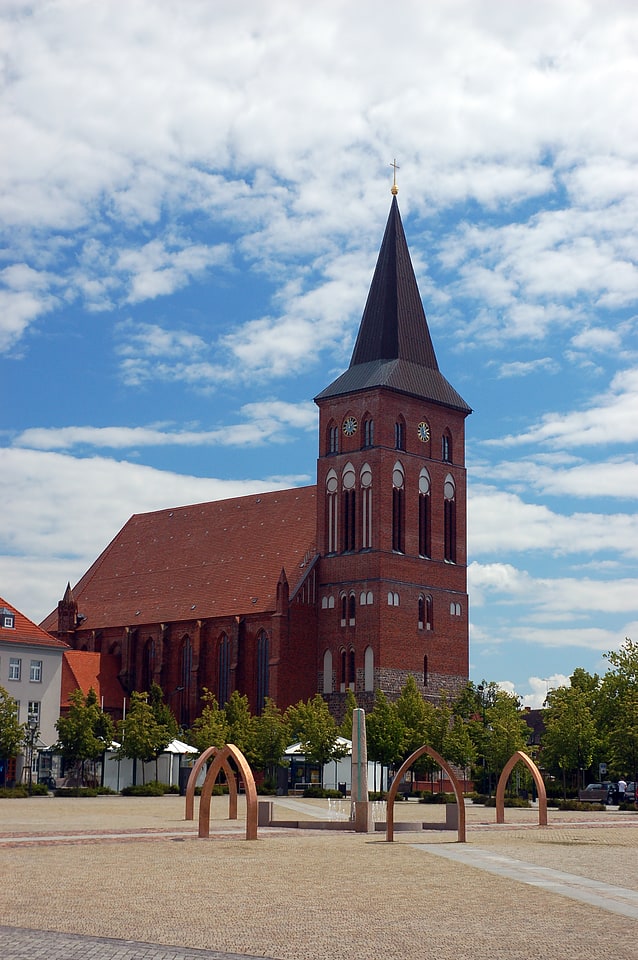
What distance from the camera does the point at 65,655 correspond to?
94188 mm

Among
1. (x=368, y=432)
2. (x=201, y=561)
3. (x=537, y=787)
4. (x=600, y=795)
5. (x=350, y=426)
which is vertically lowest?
(x=600, y=795)

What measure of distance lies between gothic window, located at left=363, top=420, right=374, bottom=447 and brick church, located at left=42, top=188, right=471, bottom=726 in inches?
3.6

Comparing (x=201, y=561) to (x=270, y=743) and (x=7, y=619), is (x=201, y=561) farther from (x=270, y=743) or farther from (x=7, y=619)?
(x=270, y=743)

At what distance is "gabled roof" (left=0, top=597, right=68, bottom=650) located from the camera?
78.5 m

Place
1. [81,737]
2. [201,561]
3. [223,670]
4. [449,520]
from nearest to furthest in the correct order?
[81,737] < [223,670] < [449,520] < [201,561]

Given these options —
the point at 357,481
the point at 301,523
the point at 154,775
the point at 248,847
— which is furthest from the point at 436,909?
the point at 301,523

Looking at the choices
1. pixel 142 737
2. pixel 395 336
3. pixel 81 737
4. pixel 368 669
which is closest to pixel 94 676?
pixel 368 669

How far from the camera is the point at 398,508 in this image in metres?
87.2

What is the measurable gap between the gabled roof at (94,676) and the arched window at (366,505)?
23.2 m

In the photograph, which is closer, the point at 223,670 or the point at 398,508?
the point at 398,508

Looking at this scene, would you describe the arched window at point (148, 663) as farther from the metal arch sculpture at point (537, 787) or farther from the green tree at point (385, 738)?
the metal arch sculpture at point (537, 787)

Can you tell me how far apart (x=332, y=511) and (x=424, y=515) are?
21.2ft

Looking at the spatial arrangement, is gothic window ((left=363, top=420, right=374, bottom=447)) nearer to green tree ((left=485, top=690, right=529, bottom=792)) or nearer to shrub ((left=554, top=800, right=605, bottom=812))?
green tree ((left=485, top=690, right=529, bottom=792))

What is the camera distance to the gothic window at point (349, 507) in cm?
8750
